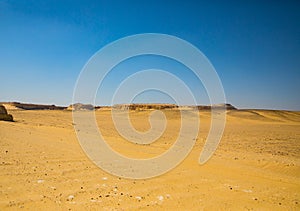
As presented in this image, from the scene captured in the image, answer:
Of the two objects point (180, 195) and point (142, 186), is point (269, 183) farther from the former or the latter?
point (142, 186)

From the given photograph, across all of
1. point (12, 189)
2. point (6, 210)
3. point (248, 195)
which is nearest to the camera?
point (6, 210)

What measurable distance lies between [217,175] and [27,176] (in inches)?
202

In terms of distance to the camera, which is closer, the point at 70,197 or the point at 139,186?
the point at 70,197

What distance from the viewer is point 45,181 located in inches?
230

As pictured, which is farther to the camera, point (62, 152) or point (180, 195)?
point (62, 152)

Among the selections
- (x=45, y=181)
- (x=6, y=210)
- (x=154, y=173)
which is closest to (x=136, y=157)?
(x=154, y=173)

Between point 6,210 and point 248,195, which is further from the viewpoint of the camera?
point 248,195

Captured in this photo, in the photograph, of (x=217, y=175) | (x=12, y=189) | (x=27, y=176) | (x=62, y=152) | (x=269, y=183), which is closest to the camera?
(x=12, y=189)

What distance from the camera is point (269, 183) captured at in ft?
22.6

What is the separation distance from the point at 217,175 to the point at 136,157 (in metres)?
3.33

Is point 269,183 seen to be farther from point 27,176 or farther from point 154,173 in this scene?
point 27,176

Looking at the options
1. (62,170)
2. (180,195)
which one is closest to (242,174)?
(180,195)

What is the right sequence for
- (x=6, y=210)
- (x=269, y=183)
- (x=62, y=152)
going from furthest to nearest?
(x=62, y=152)
(x=269, y=183)
(x=6, y=210)

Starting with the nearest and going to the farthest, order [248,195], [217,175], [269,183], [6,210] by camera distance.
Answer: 1. [6,210]
2. [248,195]
3. [269,183]
4. [217,175]
